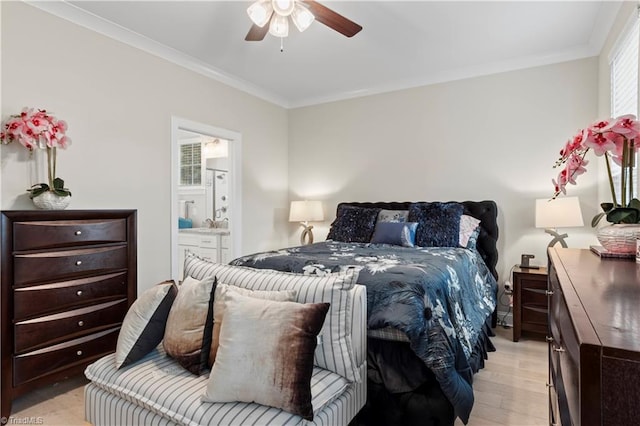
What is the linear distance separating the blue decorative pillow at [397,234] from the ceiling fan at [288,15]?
1.81 metres

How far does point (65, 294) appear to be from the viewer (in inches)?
91.4

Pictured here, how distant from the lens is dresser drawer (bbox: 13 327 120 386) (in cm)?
211

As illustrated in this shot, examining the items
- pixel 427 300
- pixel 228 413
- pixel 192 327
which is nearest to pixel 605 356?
pixel 228 413

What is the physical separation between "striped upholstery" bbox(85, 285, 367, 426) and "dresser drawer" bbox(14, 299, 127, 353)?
804mm

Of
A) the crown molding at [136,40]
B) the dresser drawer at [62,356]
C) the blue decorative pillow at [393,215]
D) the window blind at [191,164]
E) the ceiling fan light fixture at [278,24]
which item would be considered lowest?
the dresser drawer at [62,356]

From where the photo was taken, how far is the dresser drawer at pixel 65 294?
2.13m

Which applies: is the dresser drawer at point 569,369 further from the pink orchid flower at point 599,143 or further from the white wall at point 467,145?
the white wall at point 467,145

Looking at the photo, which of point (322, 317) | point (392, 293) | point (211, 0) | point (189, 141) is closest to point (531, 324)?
point (392, 293)

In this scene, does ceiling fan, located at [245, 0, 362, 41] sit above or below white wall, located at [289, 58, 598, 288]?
above

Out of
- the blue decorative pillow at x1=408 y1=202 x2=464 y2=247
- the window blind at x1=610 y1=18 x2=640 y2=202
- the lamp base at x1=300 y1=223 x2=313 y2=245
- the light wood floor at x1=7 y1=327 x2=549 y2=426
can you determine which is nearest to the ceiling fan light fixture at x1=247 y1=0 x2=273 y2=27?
the window blind at x1=610 y1=18 x2=640 y2=202

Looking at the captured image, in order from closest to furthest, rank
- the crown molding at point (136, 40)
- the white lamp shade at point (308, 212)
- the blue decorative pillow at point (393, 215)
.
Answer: the crown molding at point (136, 40)
the blue decorative pillow at point (393, 215)
the white lamp shade at point (308, 212)

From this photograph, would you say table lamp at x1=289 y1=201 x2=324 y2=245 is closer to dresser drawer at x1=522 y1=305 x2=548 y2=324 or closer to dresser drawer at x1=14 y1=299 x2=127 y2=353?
dresser drawer at x1=14 y1=299 x2=127 y2=353

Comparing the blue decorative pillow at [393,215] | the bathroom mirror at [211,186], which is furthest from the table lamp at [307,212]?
the blue decorative pillow at [393,215]

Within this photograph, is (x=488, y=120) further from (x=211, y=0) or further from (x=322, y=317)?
(x=322, y=317)
